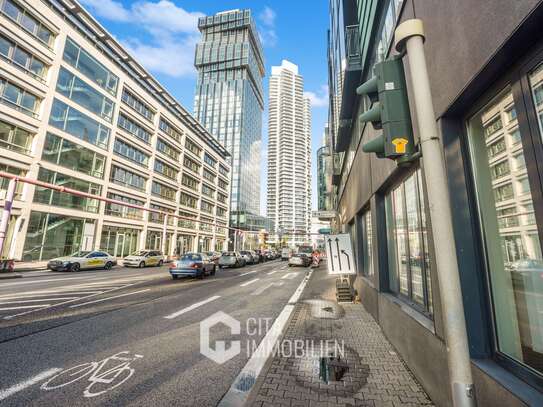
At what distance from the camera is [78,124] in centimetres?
2756

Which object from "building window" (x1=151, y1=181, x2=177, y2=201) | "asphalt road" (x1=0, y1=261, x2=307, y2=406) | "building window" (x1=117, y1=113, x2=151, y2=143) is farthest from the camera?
"building window" (x1=151, y1=181, x2=177, y2=201)

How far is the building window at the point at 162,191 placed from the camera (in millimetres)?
39625

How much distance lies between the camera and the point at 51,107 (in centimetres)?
2439

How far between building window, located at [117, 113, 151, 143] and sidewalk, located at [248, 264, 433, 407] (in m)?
36.4

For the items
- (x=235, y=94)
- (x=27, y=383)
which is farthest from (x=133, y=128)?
(x=235, y=94)

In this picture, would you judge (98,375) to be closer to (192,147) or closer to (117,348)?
(117,348)

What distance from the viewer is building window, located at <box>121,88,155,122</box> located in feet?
115

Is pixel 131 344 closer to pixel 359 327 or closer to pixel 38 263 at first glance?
pixel 359 327

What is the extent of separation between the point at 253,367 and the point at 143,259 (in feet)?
80.7

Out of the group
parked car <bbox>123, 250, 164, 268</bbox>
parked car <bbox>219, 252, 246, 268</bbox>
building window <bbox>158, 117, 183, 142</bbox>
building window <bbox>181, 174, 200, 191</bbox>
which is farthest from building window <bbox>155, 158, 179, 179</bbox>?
parked car <bbox>219, 252, 246, 268</bbox>

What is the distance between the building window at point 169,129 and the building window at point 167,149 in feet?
6.12

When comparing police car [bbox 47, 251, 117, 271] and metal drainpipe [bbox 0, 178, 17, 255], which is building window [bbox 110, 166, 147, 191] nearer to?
police car [bbox 47, 251, 117, 271]

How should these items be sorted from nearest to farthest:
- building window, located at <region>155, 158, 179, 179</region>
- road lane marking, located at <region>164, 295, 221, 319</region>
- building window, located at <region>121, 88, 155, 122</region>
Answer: road lane marking, located at <region>164, 295, 221, 319</region> → building window, located at <region>121, 88, 155, 122</region> → building window, located at <region>155, 158, 179, 179</region>

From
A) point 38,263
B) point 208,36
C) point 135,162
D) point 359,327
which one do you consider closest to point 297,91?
point 208,36
